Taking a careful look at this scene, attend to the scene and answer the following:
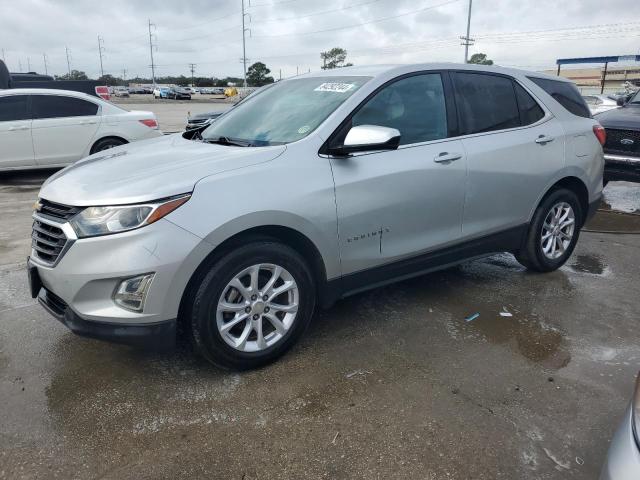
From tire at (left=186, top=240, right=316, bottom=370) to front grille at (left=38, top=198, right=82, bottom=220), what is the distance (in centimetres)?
75

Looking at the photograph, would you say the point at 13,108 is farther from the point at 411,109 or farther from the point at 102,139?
the point at 411,109

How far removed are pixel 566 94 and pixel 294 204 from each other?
10.3ft

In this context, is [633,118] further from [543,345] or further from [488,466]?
[488,466]

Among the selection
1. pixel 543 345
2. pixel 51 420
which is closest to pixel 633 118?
pixel 543 345

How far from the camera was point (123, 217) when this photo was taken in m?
2.65

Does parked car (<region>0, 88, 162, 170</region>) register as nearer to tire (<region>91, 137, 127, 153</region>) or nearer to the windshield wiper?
tire (<region>91, 137, 127, 153</region>)

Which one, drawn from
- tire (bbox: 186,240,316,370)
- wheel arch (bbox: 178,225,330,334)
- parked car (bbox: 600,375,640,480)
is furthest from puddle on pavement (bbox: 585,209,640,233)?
parked car (bbox: 600,375,640,480)

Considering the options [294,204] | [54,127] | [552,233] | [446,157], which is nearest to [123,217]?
[294,204]

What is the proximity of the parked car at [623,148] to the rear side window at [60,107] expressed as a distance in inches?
329

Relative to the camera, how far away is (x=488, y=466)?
237 cm

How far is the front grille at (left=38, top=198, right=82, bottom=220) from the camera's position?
2.76 metres

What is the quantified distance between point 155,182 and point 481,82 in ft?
8.80

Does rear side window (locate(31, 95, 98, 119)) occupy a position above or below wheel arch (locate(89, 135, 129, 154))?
above

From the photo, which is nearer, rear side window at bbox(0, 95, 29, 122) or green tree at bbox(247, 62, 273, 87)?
rear side window at bbox(0, 95, 29, 122)
